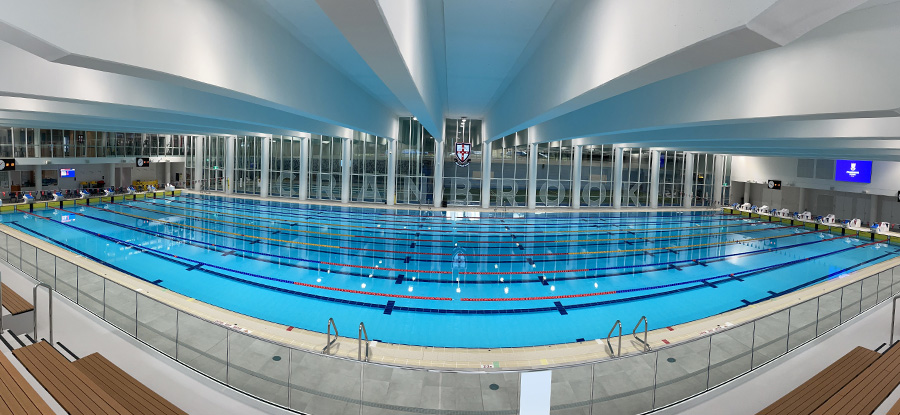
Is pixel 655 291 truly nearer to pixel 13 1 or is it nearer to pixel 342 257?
pixel 342 257

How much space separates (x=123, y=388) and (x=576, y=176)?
82.1 feet

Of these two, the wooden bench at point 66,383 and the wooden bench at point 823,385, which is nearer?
the wooden bench at point 66,383

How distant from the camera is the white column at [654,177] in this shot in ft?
91.7

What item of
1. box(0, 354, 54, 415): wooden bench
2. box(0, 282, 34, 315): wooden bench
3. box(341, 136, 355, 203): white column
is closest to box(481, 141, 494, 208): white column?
box(341, 136, 355, 203): white column

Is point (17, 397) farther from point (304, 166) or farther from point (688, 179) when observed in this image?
point (688, 179)

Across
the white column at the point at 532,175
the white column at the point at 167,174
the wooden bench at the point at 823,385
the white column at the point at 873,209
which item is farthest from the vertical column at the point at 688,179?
the white column at the point at 167,174

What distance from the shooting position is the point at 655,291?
10.3m

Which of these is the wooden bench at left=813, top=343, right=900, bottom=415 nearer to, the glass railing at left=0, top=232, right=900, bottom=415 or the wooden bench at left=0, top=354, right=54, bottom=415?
the glass railing at left=0, top=232, right=900, bottom=415

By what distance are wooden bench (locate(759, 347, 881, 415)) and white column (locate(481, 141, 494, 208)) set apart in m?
19.1

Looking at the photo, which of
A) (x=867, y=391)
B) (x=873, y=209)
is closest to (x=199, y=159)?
(x=867, y=391)

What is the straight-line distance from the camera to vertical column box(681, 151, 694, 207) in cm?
2897

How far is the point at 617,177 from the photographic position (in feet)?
89.1

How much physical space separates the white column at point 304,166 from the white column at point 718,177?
2607 cm

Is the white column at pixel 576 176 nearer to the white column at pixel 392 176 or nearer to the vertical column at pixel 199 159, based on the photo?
the white column at pixel 392 176
